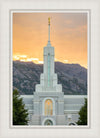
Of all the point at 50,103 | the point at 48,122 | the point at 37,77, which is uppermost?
the point at 37,77

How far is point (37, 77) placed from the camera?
49.1 feet

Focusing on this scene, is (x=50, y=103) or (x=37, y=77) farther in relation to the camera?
(x=37, y=77)

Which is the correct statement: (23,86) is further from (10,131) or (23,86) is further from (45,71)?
(10,131)

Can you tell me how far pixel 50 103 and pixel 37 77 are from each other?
11.2 feet

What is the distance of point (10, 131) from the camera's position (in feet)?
13.2

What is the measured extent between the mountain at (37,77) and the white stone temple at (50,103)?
6.61 feet

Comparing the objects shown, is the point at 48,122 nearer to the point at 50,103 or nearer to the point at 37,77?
the point at 50,103

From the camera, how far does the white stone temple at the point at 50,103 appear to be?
11453 mm

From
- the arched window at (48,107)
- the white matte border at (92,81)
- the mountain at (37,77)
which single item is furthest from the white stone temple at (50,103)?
the white matte border at (92,81)

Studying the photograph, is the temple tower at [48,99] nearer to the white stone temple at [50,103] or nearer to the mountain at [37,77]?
the white stone temple at [50,103]

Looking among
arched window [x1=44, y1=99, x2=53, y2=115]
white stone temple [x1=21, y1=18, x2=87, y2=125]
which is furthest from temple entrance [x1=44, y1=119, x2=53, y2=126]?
arched window [x1=44, y1=99, x2=53, y2=115]

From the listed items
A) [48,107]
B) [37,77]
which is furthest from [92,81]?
[37,77]

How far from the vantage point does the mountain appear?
1444 centimetres

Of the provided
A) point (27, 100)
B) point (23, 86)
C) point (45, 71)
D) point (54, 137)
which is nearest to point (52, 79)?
→ point (45, 71)
